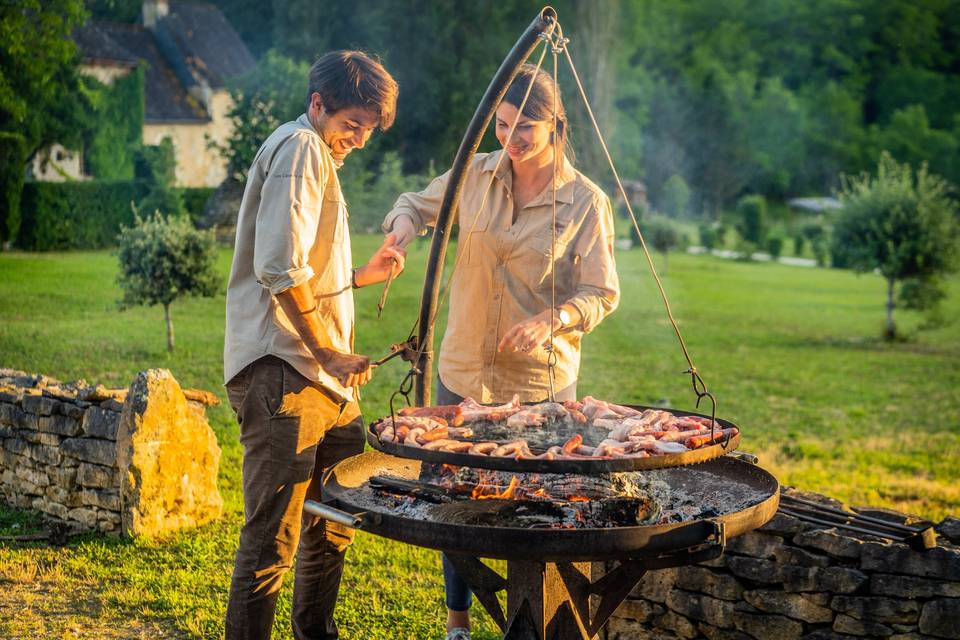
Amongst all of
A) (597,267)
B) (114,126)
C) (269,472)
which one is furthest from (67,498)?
(114,126)

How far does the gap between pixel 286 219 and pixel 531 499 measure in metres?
0.98

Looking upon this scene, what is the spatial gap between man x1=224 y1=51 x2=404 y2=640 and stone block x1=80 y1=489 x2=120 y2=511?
2.32 m

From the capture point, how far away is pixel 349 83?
9.14ft

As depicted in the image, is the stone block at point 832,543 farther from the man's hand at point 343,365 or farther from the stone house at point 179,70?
the stone house at point 179,70

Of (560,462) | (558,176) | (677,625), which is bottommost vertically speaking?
(677,625)

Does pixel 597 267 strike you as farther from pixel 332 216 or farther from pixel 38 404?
pixel 38 404

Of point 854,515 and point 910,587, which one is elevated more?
point 854,515

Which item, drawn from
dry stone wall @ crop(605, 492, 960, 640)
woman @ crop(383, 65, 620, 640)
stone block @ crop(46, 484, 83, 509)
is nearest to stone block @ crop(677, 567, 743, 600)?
dry stone wall @ crop(605, 492, 960, 640)

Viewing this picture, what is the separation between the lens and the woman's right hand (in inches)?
132

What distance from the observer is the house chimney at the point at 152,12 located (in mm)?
10648

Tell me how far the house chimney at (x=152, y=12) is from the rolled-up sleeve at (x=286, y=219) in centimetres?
876

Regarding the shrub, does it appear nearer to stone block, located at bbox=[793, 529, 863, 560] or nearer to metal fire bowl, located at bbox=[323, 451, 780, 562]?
stone block, located at bbox=[793, 529, 863, 560]

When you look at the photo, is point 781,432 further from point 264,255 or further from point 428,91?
point 428,91

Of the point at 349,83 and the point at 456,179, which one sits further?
the point at 456,179
